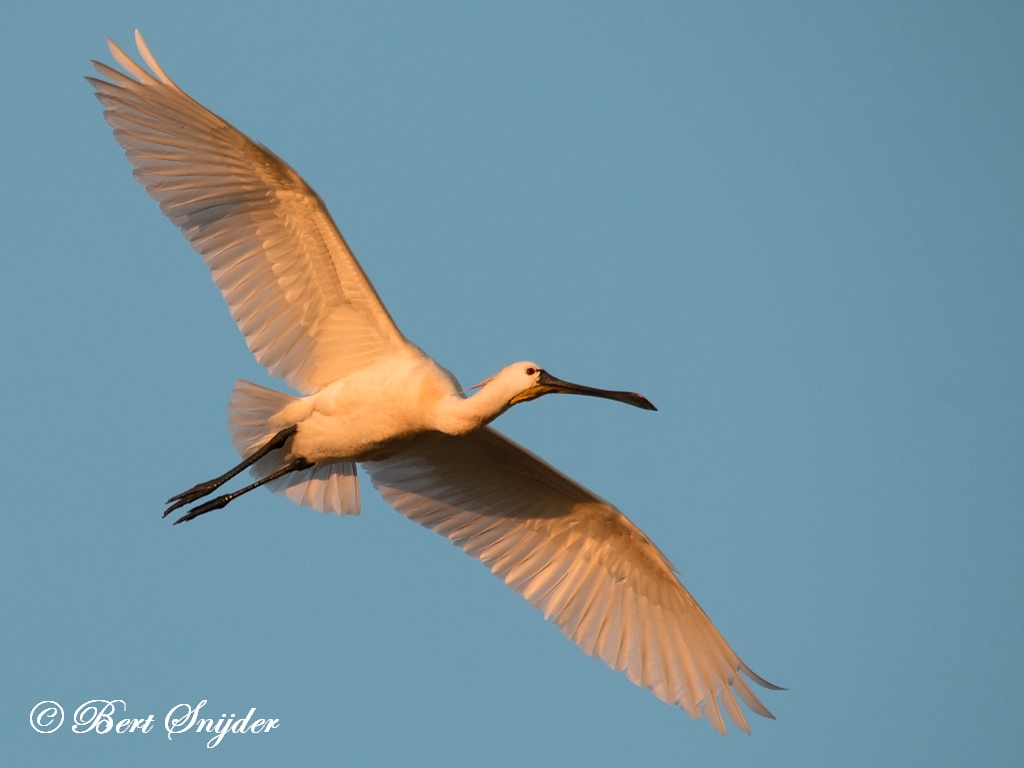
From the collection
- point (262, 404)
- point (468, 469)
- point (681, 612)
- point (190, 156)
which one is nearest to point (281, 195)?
point (190, 156)

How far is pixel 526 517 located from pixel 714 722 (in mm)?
2641

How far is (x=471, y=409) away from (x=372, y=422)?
1.00 meters

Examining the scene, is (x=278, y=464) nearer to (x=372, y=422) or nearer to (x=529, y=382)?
(x=372, y=422)

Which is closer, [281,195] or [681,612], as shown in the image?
[281,195]

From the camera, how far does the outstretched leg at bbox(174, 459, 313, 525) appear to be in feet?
45.1

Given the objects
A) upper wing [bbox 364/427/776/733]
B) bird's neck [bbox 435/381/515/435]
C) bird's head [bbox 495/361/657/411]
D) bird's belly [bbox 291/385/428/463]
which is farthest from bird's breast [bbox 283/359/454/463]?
upper wing [bbox 364/427/776/733]

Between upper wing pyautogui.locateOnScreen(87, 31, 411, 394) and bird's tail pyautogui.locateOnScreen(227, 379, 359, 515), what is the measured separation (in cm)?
30

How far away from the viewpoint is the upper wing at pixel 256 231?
13.1 m

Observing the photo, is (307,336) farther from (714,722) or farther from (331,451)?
(714,722)

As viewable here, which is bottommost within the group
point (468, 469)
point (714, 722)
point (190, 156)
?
point (714, 722)

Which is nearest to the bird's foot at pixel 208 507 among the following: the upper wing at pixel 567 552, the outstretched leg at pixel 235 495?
the outstretched leg at pixel 235 495

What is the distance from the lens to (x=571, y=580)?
48.1 feet

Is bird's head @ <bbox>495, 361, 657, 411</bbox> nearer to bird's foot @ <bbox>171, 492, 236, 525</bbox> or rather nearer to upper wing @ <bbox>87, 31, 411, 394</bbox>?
upper wing @ <bbox>87, 31, 411, 394</bbox>

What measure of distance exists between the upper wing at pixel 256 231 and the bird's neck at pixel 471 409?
3.18ft
